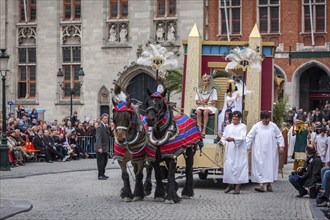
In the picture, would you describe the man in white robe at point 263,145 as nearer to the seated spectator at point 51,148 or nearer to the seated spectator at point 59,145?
the seated spectator at point 51,148

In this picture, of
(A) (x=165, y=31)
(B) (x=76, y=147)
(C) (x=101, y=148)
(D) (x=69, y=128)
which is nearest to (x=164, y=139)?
(C) (x=101, y=148)

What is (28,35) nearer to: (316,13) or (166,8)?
(166,8)

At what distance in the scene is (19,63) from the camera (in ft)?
153

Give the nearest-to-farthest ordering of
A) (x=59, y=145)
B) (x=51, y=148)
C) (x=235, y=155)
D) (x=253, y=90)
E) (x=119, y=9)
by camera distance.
→ (x=235, y=155) < (x=253, y=90) < (x=51, y=148) < (x=59, y=145) < (x=119, y=9)

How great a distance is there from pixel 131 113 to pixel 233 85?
539 cm

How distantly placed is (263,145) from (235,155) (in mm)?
1078

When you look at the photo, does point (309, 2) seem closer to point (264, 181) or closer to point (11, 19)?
point (11, 19)

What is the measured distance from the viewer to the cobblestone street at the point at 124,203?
13.8m

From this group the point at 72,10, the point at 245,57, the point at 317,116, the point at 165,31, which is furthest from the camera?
the point at 72,10

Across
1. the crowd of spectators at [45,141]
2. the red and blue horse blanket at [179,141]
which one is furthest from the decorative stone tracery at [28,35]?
the red and blue horse blanket at [179,141]

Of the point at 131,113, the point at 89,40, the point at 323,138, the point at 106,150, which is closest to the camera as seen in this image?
the point at 131,113

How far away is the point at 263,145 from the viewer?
19.0 m

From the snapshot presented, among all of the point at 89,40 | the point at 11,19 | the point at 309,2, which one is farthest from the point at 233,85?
the point at 11,19

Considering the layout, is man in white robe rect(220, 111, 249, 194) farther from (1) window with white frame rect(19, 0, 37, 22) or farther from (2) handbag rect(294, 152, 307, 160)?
(1) window with white frame rect(19, 0, 37, 22)
